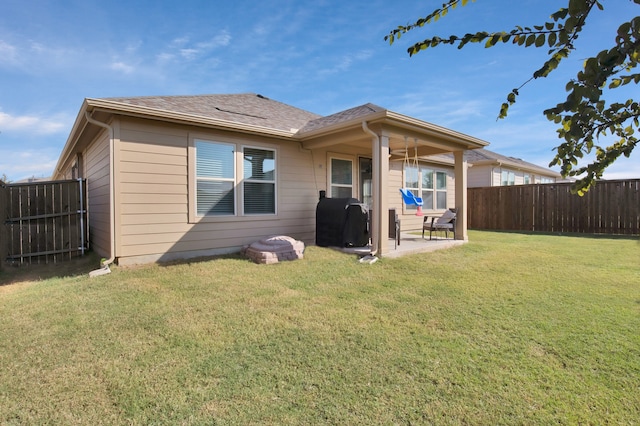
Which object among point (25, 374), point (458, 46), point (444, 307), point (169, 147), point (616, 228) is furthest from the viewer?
point (616, 228)

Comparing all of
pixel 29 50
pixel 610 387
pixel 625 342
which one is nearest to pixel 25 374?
pixel 610 387

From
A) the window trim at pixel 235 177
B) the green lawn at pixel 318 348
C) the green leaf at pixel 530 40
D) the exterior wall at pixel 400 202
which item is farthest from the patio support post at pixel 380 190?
the green leaf at pixel 530 40

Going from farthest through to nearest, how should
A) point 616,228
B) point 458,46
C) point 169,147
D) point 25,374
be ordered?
point 616,228
point 169,147
point 25,374
point 458,46

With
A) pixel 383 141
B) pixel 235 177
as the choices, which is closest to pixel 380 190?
pixel 383 141

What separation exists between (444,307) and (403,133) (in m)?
3.98

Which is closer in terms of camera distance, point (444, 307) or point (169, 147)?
point (444, 307)

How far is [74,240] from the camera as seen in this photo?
7164 millimetres

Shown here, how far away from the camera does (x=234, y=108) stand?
7684mm

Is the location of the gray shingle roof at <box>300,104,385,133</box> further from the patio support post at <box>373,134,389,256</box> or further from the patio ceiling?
the patio support post at <box>373,134,389,256</box>

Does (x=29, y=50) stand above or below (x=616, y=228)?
above

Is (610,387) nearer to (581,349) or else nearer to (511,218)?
(581,349)

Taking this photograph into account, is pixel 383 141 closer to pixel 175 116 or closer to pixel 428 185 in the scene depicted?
pixel 175 116

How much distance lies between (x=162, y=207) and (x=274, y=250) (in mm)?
2166

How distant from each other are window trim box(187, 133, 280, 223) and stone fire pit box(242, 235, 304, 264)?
79 cm
